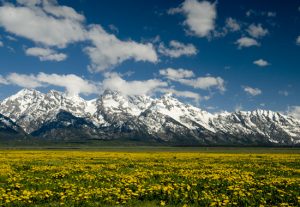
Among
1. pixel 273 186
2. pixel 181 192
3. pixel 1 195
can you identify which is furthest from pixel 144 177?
pixel 1 195

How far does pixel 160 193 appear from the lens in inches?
693

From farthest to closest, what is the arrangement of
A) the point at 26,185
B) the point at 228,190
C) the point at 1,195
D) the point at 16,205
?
the point at 26,185 < the point at 228,190 < the point at 1,195 < the point at 16,205

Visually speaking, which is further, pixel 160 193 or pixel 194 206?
pixel 160 193

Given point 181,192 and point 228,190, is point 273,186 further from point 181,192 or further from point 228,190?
point 181,192

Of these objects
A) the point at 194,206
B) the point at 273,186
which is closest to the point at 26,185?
the point at 194,206

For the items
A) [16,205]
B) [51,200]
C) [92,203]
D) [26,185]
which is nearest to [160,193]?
[92,203]

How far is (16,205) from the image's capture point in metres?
15.0

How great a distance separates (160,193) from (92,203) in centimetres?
370

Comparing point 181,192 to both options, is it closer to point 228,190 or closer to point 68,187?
point 228,190

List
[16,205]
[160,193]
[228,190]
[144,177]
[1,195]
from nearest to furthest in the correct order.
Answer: [16,205] < [1,195] < [160,193] < [228,190] < [144,177]

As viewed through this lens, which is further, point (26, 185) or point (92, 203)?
point (26, 185)

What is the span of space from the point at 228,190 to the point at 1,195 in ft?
36.0

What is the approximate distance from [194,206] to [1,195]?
327 inches

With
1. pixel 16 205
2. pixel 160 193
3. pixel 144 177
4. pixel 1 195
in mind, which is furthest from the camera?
pixel 144 177
